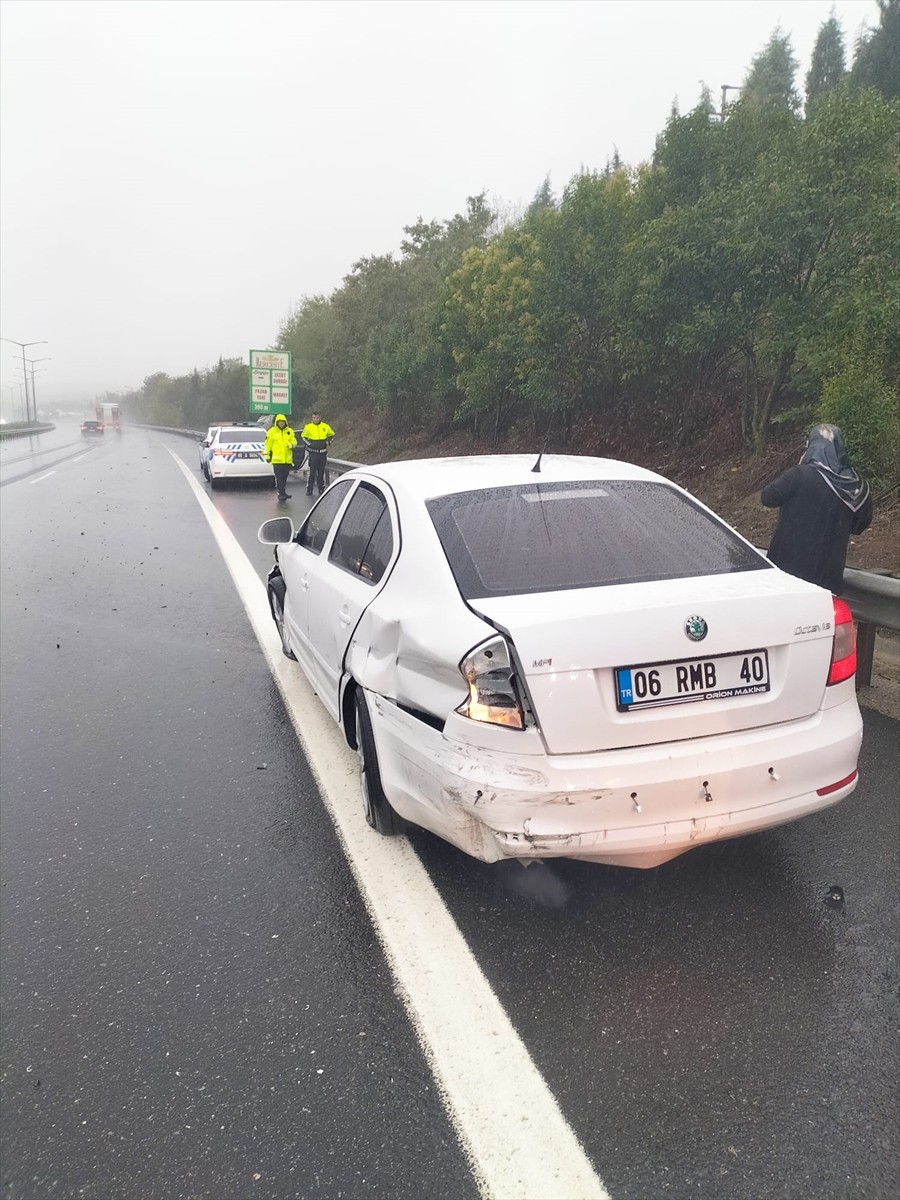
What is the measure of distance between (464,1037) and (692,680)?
4.20 ft

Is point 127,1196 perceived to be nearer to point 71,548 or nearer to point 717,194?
point 71,548

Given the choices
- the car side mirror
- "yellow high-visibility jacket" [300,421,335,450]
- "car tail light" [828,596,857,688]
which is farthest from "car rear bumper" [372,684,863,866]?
"yellow high-visibility jacket" [300,421,335,450]

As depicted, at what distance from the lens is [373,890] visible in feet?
10.7

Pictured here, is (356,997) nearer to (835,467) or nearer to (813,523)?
(813,523)

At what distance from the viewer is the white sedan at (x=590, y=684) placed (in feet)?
9.00

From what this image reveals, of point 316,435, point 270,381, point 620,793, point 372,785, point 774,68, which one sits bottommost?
point 372,785

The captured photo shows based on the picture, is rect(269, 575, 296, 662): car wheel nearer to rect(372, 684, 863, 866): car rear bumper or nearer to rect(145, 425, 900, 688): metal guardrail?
rect(372, 684, 863, 866): car rear bumper

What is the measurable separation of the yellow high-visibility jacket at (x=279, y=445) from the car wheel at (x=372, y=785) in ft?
51.7

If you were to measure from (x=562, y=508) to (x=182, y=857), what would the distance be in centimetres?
210

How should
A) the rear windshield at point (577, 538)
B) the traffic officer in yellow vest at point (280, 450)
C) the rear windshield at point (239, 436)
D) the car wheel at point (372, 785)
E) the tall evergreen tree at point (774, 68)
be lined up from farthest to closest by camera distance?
the tall evergreen tree at point (774, 68), the rear windshield at point (239, 436), the traffic officer in yellow vest at point (280, 450), the car wheel at point (372, 785), the rear windshield at point (577, 538)

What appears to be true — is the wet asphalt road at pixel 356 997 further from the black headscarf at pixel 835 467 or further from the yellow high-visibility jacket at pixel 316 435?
the yellow high-visibility jacket at pixel 316 435

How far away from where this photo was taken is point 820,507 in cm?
517

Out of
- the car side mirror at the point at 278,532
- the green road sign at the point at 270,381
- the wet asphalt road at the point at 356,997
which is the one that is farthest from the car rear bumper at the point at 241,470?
the green road sign at the point at 270,381

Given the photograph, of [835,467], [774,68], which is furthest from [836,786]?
[774,68]
